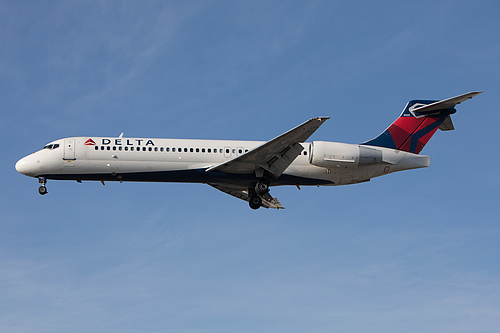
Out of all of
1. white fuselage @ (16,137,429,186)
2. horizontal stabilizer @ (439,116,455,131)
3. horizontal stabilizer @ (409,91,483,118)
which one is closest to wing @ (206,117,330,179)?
white fuselage @ (16,137,429,186)

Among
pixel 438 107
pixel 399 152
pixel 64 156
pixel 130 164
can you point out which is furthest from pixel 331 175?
pixel 64 156

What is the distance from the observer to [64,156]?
32094mm

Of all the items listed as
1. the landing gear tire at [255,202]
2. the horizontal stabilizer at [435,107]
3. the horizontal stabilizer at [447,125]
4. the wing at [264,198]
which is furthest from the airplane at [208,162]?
the wing at [264,198]

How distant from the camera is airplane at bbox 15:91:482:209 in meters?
31.8

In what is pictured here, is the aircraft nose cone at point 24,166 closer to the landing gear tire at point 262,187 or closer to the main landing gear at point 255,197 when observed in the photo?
the main landing gear at point 255,197

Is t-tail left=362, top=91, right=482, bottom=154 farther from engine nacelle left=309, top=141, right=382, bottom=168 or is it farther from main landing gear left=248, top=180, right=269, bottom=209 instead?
main landing gear left=248, top=180, right=269, bottom=209

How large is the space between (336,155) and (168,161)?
8.16m

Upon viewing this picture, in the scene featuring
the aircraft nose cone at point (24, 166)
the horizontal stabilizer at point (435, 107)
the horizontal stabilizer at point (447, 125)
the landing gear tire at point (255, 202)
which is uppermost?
the horizontal stabilizer at point (435, 107)

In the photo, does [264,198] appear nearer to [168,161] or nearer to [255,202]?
[255,202]

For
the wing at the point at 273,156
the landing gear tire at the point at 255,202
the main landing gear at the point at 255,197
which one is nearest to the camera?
the wing at the point at 273,156

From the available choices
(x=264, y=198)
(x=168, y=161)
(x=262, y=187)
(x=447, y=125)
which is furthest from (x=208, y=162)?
(x=447, y=125)

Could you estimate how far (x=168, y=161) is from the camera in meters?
31.9

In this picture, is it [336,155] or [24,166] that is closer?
[336,155]

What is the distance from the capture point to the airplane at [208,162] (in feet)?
104
